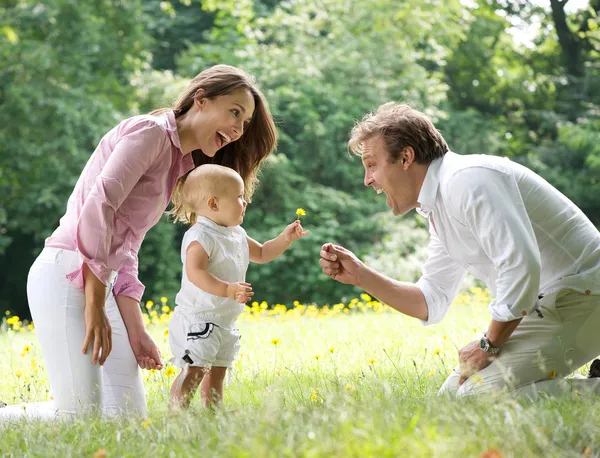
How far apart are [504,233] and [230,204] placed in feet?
4.54

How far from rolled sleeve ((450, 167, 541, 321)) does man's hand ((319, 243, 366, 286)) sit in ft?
2.52

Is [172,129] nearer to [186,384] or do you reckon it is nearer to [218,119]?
[218,119]

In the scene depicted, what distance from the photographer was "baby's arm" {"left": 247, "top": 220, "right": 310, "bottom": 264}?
4.02m

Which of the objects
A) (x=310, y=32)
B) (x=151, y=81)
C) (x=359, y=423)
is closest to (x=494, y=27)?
(x=310, y=32)

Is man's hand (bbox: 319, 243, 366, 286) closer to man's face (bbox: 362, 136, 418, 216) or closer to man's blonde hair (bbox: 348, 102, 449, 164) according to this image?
man's face (bbox: 362, 136, 418, 216)

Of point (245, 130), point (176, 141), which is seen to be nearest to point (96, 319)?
point (176, 141)

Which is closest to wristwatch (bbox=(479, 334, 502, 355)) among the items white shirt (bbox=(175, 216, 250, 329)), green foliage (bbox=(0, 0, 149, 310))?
white shirt (bbox=(175, 216, 250, 329))

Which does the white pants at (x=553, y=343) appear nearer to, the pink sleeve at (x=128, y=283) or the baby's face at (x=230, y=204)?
the baby's face at (x=230, y=204)

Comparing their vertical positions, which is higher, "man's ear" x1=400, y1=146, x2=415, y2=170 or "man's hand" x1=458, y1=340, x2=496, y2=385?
"man's ear" x1=400, y1=146, x2=415, y2=170

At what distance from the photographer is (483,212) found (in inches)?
132

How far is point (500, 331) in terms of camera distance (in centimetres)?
343

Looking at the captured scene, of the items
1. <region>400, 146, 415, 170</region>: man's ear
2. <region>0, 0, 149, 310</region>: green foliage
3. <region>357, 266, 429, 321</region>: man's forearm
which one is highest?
<region>400, 146, 415, 170</region>: man's ear

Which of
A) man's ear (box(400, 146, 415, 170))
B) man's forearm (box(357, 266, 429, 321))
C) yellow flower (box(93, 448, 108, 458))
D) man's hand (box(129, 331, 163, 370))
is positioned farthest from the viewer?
man's forearm (box(357, 266, 429, 321))

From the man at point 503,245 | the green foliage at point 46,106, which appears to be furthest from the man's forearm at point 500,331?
the green foliage at point 46,106
